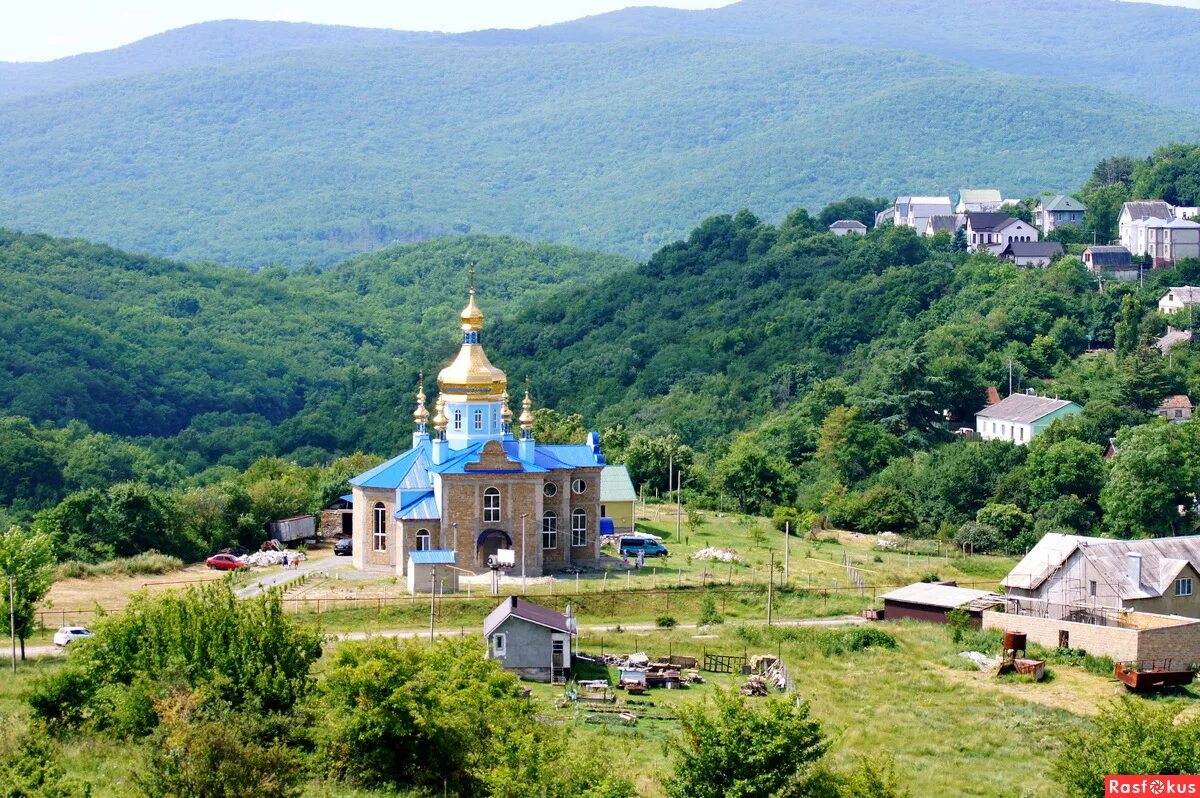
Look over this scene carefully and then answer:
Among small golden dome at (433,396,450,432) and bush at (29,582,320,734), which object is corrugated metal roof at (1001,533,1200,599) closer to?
small golden dome at (433,396,450,432)

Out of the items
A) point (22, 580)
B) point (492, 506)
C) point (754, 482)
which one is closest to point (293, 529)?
point (492, 506)

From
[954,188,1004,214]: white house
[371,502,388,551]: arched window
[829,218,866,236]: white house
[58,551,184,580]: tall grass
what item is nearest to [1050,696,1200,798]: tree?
[371,502,388,551]: arched window

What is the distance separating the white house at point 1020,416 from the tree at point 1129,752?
1773 inches

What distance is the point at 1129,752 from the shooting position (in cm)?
3356

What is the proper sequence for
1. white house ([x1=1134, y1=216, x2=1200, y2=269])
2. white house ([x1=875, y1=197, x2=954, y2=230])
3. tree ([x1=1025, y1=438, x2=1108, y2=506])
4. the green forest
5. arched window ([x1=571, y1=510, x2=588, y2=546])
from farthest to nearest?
white house ([x1=875, y1=197, x2=954, y2=230]), white house ([x1=1134, y1=216, x2=1200, y2=269]), tree ([x1=1025, y1=438, x2=1108, y2=506]), the green forest, arched window ([x1=571, y1=510, x2=588, y2=546])

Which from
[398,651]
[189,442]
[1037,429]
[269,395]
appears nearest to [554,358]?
[189,442]

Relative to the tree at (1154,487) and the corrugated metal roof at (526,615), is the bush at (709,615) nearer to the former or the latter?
the corrugated metal roof at (526,615)

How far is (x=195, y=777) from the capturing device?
32625mm

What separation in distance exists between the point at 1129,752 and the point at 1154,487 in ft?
121

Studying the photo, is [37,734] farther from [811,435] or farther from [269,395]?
[269,395]

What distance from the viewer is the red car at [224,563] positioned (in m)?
59.3

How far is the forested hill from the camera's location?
118250 mm

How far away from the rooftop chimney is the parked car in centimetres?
1459

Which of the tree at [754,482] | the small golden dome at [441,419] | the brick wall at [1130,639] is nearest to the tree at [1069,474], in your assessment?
the tree at [754,482]
